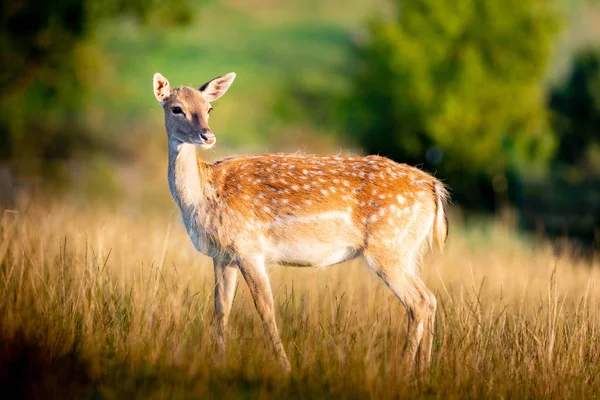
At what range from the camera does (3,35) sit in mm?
16531

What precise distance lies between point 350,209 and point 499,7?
14959 mm

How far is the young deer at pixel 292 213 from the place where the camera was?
20.8 feet

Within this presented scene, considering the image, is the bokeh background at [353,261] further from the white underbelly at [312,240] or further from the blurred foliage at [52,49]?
the white underbelly at [312,240]

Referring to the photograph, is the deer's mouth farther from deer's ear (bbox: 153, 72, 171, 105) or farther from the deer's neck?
deer's ear (bbox: 153, 72, 171, 105)

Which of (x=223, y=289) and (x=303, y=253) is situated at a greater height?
(x=303, y=253)

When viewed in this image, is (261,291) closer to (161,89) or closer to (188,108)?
(188,108)

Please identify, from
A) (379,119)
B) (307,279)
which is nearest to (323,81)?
(379,119)

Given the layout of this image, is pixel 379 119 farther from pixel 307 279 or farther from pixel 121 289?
pixel 121 289

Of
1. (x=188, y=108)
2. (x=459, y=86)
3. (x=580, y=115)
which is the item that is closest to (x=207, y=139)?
(x=188, y=108)

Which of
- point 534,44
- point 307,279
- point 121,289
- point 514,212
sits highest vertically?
point 534,44

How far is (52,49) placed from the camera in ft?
56.2

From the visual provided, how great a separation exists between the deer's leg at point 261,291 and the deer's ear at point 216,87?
1.43 meters

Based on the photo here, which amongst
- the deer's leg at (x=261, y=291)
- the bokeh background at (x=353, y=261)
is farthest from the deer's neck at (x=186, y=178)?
the deer's leg at (x=261, y=291)

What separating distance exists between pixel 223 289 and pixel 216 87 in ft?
5.44
